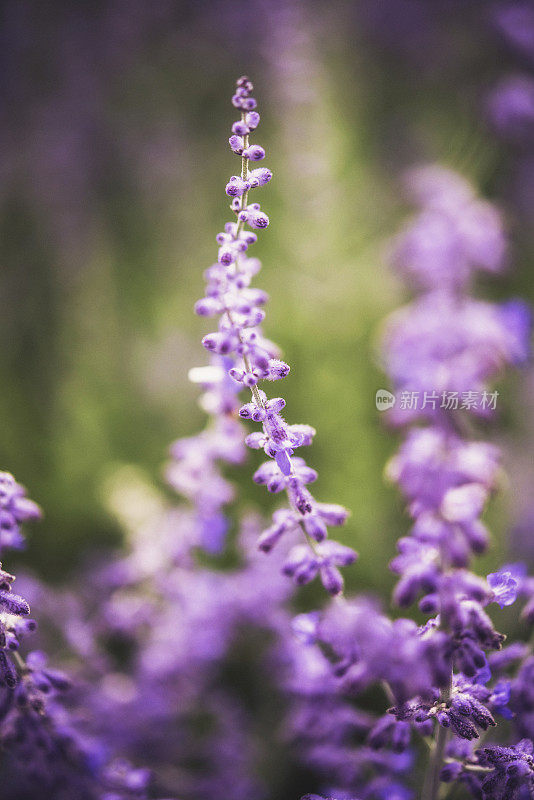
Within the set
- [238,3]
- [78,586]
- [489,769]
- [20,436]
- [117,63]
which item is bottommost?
[489,769]

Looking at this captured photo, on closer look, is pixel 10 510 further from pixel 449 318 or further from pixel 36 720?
pixel 449 318

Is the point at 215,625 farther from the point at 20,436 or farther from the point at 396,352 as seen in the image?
the point at 20,436

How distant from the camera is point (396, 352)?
3.66 feet

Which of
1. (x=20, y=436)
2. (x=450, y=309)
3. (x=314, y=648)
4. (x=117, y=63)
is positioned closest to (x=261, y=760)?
(x=314, y=648)

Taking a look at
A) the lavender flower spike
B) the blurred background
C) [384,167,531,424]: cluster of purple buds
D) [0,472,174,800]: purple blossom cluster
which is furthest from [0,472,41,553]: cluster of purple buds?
the blurred background

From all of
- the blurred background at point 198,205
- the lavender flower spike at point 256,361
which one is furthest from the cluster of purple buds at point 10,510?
the blurred background at point 198,205

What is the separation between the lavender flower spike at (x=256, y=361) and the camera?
65 centimetres

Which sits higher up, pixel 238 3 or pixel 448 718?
pixel 238 3

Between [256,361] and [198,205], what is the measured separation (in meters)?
→ 1.82

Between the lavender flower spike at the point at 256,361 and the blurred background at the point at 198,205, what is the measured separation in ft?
2.88

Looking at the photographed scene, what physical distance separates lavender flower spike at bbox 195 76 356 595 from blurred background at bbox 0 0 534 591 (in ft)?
2.88

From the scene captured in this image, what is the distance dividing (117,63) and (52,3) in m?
0.36

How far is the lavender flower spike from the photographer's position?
647 millimetres

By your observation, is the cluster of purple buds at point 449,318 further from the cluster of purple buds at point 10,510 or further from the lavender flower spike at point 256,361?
the cluster of purple buds at point 10,510
